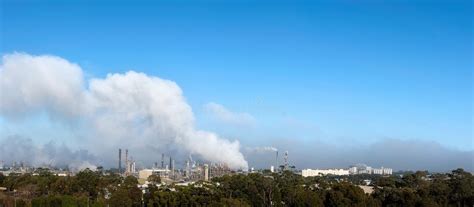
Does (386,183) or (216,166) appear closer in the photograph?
(386,183)

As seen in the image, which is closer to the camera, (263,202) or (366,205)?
(366,205)

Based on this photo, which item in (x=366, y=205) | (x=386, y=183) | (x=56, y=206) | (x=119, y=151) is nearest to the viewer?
(x=366, y=205)

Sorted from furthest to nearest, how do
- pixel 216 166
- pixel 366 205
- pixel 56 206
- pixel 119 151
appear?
pixel 119 151, pixel 216 166, pixel 56 206, pixel 366 205

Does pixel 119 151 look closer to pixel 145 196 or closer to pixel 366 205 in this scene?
pixel 145 196

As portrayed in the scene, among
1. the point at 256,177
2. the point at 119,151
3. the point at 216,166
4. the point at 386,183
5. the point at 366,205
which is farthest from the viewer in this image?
the point at 119,151

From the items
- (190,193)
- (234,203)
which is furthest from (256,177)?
(234,203)

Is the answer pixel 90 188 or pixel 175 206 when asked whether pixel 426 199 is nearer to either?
pixel 175 206

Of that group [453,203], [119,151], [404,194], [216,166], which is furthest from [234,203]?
[119,151]

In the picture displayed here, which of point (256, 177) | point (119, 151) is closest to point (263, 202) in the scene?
point (256, 177)

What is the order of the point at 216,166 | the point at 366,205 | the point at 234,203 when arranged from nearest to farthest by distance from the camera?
the point at 234,203 → the point at 366,205 → the point at 216,166
